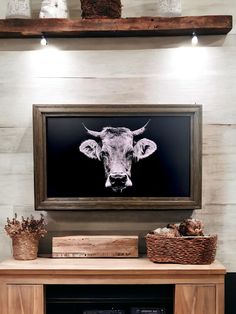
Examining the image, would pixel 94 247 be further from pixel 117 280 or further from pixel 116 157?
pixel 116 157

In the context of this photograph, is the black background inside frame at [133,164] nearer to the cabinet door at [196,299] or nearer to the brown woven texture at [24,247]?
the brown woven texture at [24,247]

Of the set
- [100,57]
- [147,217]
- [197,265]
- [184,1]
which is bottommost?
[197,265]

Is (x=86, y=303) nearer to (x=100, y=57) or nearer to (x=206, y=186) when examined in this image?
(x=206, y=186)

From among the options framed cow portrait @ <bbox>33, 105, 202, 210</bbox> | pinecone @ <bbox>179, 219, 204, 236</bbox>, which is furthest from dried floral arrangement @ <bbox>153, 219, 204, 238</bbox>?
framed cow portrait @ <bbox>33, 105, 202, 210</bbox>

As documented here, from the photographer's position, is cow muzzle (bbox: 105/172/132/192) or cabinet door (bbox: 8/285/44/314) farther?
cow muzzle (bbox: 105/172/132/192)

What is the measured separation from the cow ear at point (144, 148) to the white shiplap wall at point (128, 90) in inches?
10.3

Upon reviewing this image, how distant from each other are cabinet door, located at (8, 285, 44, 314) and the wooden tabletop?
97mm

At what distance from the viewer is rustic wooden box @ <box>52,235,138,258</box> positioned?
9.23ft

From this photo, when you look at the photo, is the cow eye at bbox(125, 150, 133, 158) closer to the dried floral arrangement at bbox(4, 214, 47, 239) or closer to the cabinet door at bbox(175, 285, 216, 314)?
the dried floral arrangement at bbox(4, 214, 47, 239)

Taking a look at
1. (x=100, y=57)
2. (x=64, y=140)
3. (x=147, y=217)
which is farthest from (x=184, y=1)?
(x=147, y=217)

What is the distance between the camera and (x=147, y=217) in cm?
298

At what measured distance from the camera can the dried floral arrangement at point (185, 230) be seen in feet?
8.85

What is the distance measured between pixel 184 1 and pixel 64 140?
1.12 m

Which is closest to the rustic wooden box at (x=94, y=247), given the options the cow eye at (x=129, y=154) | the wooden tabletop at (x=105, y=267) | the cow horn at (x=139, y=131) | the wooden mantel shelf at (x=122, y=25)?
the wooden tabletop at (x=105, y=267)
